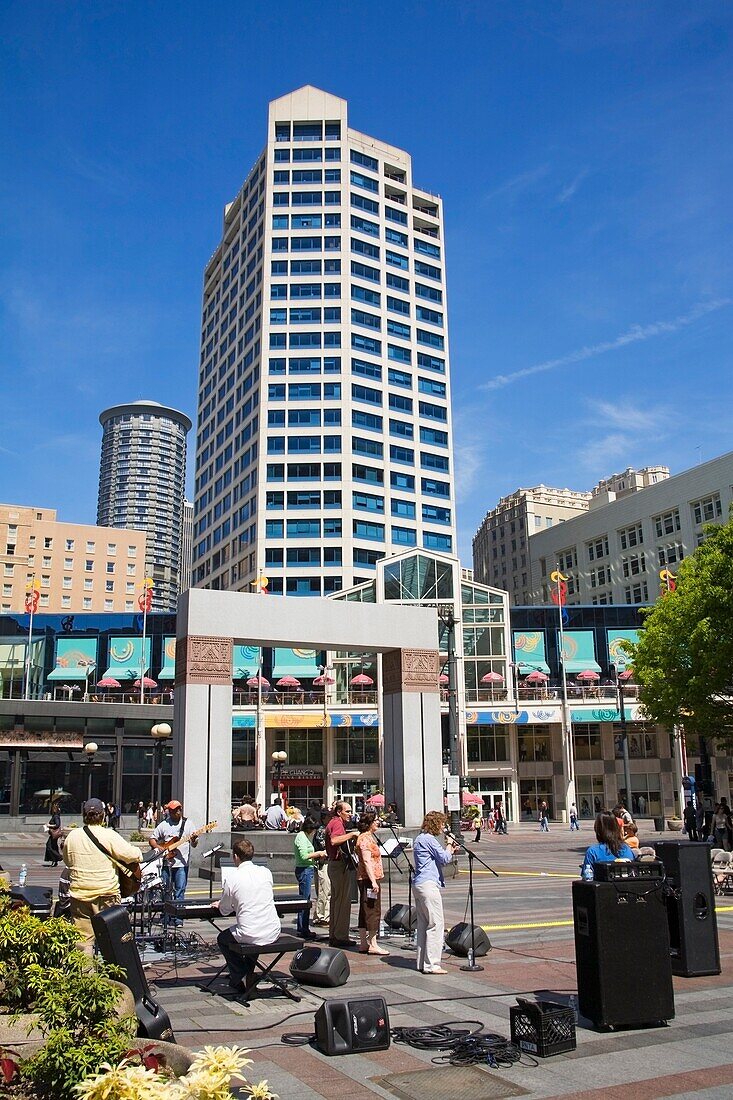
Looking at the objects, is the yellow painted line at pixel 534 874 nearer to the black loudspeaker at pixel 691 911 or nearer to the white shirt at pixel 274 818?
the white shirt at pixel 274 818

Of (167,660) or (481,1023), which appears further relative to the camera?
(167,660)

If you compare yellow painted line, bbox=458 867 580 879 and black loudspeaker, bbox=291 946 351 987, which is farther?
yellow painted line, bbox=458 867 580 879

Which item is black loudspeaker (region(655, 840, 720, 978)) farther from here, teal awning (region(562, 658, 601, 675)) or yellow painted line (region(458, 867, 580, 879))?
teal awning (region(562, 658, 601, 675))

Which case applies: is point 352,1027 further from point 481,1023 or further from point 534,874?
point 534,874

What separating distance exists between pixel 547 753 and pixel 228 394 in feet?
169

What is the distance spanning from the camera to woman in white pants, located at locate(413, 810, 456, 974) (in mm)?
11023

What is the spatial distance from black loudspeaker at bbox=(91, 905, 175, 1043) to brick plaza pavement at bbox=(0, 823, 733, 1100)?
2.70 ft

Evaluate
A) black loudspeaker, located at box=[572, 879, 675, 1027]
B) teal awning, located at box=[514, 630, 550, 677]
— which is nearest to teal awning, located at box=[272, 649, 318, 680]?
teal awning, located at box=[514, 630, 550, 677]

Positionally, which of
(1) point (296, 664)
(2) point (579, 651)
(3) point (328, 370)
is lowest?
(1) point (296, 664)

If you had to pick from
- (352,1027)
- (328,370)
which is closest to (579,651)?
(328,370)

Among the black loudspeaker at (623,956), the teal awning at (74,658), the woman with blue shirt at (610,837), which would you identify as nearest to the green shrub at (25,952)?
the black loudspeaker at (623,956)

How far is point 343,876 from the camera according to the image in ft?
43.1

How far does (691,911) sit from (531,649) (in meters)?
60.5

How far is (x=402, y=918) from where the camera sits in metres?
14.4
